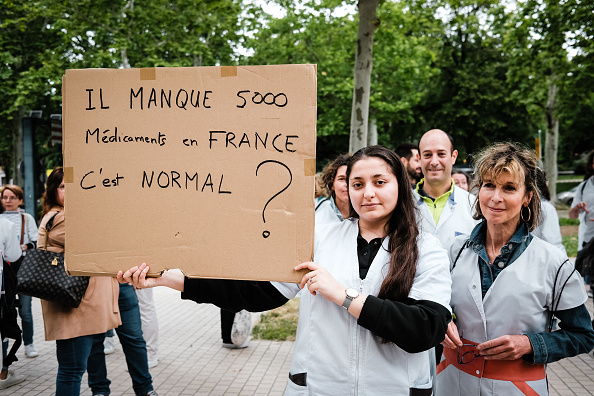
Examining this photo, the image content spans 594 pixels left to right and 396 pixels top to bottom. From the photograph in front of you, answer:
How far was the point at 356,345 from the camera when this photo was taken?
188cm

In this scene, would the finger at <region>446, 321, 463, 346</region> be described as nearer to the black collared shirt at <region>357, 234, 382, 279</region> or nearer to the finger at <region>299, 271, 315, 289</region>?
the black collared shirt at <region>357, 234, 382, 279</region>

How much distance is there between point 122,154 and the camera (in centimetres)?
200

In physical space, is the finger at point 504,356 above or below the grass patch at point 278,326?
above

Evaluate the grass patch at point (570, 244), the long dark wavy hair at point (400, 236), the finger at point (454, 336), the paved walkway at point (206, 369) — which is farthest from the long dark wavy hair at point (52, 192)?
the grass patch at point (570, 244)

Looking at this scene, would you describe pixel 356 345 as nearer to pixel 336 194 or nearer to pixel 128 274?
pixel 128 274

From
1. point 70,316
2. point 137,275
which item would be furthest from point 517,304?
point 70,316

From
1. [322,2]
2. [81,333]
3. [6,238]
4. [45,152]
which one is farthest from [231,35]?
[45,152]

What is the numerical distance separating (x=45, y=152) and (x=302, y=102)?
99.7 feet

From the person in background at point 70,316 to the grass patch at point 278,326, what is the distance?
2774 millimetres

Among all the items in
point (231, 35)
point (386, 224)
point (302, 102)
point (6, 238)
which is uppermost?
point (231, 35)

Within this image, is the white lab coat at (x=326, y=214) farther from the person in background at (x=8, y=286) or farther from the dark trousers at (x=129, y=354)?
the person in background at (x=8, y=286)

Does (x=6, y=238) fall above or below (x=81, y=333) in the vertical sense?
above

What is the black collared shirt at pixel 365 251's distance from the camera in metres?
1.97

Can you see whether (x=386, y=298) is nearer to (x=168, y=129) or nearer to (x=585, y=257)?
(x=168, y=129)
